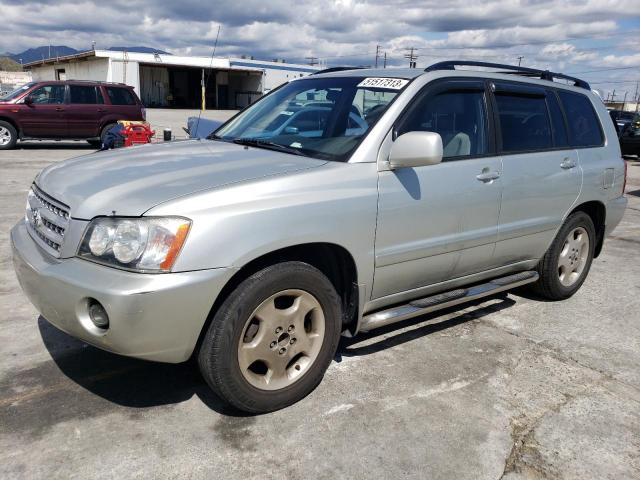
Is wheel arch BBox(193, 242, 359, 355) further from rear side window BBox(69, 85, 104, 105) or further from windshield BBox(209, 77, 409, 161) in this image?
→ rear side window BBox(69, 85, 104, 105)

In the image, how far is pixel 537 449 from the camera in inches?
113

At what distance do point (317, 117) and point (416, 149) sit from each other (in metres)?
0.91

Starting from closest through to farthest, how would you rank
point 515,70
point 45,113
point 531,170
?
point 531,170 → point 515,70 → point 45,113

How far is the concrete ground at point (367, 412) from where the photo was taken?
2664mm

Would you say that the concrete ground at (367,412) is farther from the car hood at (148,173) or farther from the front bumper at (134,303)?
the car hood at (148,173)

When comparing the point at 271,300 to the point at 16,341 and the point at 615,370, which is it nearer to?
the point at 16,341

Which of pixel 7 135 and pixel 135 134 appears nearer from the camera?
pixel 135 134

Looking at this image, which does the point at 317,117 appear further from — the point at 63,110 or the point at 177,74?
the point at 177,74

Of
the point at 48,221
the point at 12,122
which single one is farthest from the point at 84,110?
the point at 48,221

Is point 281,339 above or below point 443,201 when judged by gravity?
below

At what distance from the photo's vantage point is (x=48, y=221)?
119 inches

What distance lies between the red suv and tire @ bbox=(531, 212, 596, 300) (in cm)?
1370

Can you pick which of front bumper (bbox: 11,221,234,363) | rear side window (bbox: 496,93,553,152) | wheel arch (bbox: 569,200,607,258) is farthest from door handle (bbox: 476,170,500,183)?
front bumper (bbox: 11,221,234,363)

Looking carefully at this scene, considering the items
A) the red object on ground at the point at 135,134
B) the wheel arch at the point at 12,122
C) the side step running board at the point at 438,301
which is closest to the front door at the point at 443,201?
the side step running board at the point at 438,301
